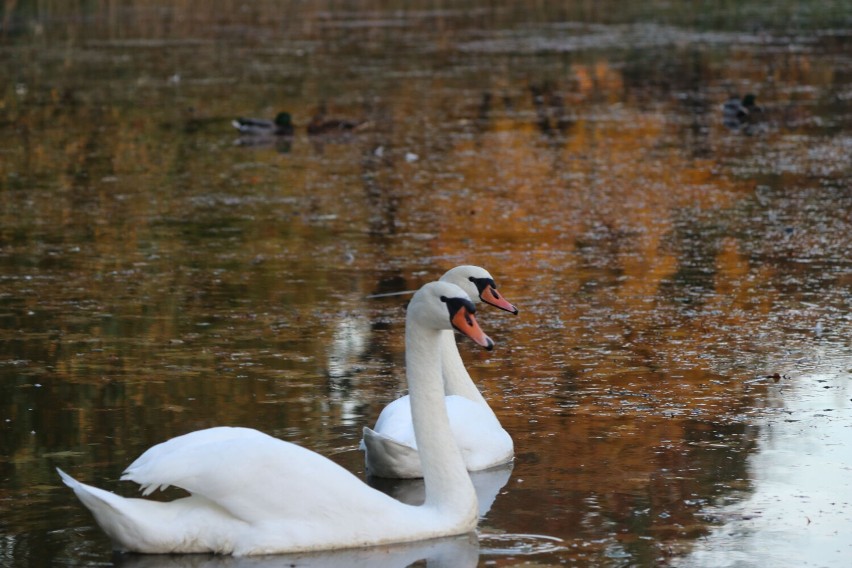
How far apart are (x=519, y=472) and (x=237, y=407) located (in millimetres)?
1758

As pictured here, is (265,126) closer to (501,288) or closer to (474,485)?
(501,288)

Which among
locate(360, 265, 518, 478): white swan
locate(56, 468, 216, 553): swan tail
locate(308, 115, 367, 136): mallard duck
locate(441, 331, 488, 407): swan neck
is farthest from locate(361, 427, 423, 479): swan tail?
locate(308, 115, 367, 136): mallard duck

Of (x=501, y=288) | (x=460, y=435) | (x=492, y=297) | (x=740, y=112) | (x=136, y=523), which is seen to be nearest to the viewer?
(x=136, y=523)

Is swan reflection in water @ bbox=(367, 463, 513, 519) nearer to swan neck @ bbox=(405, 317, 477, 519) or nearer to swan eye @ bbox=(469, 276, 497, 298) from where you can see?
swan neck @ bbox=(405, 317, 477, 519)

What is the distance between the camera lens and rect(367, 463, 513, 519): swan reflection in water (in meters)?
6.91

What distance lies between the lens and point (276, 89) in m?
26.8

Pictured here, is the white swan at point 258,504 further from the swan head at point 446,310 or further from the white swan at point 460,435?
the white swan at point 460,435

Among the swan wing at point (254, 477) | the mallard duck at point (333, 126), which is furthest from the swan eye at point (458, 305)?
the mallard duck at point (333, 126)

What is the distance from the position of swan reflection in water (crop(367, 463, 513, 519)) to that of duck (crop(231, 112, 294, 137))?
44.5ft

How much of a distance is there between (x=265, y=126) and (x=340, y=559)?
14.8 metres

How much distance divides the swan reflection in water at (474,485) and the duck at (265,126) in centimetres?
1355

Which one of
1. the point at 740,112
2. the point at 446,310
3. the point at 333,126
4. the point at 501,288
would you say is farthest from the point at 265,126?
the point at 446,310

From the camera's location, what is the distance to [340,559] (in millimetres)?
5984

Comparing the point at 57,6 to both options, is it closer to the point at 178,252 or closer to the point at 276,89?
the point at 276,89
